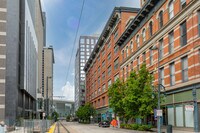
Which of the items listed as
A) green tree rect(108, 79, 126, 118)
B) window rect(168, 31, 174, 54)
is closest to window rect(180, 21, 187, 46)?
window rect(168, 31, 174, 54)

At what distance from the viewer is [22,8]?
7862 centimetres

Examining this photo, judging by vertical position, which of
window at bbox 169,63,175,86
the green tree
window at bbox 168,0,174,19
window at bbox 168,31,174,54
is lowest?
the green tree

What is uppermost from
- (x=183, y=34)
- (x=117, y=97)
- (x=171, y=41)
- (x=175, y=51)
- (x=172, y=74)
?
(x=183, y=34)

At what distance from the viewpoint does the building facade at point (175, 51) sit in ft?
117

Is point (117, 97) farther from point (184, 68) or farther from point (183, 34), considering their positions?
point (183, 34)

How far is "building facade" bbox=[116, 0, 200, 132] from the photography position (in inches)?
1406

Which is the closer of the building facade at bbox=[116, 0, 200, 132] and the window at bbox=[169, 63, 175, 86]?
the building facade at bbox=[116, 0, 200, 132]

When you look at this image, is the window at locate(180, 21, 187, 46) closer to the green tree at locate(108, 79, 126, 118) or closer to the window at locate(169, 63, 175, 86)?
the window at locate(169, 63, 175, 86)

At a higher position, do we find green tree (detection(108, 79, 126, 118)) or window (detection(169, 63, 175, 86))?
window (detection(169, 63, 175, 86))

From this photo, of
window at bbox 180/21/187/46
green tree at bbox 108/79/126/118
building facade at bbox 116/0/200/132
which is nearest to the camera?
building facade at bbox 116/0/200/132

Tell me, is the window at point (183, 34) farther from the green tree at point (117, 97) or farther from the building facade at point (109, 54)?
the building facade at point (109, 54)

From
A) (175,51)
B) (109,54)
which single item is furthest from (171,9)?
(109,54)

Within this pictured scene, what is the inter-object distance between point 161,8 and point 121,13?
2879cm

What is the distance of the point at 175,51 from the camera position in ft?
133
